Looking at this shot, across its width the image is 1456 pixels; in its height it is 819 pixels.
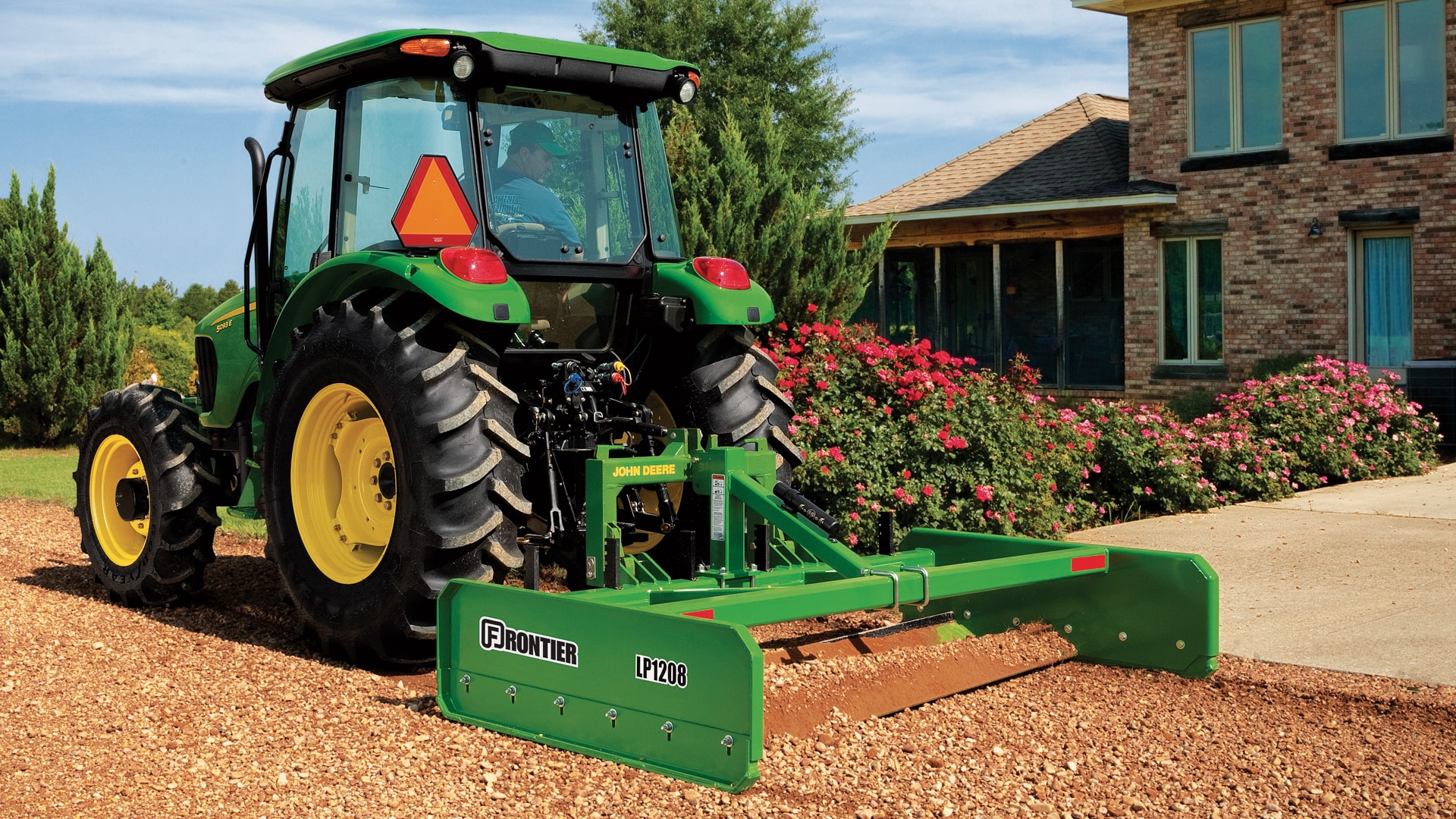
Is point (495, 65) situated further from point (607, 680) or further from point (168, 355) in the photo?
point (168, 355)

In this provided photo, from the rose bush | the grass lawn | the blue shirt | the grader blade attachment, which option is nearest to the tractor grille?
the grass lawn

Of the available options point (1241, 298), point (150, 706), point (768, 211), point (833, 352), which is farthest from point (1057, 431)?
point (1241, 298)

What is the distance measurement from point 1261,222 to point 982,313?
4.38 meters

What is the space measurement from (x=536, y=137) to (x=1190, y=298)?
14.4 m

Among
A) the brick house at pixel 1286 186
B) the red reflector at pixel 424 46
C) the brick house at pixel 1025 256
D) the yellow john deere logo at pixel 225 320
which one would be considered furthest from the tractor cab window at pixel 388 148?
the brick house at pixel 1025 256

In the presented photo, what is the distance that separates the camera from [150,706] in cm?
487

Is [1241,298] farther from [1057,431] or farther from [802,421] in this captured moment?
[802,421]

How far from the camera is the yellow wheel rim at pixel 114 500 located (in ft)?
23.1

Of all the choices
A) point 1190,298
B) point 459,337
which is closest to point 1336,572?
point 459,337

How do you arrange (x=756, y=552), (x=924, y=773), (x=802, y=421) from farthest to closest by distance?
1. (x=802, y=421)
2. (x=756, y=552)
3. (x=924, y=773)

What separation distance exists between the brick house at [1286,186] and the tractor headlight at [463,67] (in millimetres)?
13537

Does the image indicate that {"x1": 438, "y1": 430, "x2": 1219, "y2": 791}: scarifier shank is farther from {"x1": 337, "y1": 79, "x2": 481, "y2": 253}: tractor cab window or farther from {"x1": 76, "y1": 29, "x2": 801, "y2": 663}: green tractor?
{"x1": 337, "y1": 79, "x2": 481, "y2": 253}: tractor cab window

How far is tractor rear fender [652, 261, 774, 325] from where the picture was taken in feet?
18.9

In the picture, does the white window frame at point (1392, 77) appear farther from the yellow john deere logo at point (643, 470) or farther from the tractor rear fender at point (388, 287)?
the tractor rear fender at point (388, 287)
